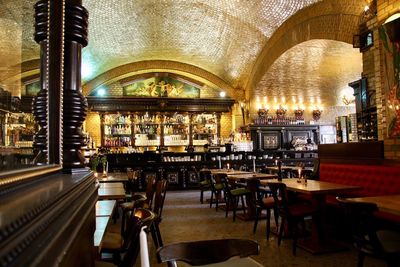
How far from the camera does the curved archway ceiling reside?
10.2m

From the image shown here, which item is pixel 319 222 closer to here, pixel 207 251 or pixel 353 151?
pixel 353 151

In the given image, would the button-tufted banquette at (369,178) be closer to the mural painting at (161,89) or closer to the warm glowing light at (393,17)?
the warm glowing light at (393,17)

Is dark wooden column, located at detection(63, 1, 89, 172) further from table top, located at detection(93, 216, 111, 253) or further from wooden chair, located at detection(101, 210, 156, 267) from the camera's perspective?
table top, located at detection(93, 216, 111, 253)

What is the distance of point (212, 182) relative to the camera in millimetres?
7934

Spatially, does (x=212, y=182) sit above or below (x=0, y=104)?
below

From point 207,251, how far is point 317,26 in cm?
914

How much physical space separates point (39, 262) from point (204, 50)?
13465mm

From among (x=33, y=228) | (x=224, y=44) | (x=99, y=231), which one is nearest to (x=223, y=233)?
(x=99, y=231)

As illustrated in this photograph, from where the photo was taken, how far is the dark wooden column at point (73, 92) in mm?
1762

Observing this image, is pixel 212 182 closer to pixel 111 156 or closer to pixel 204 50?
pixel 111 156

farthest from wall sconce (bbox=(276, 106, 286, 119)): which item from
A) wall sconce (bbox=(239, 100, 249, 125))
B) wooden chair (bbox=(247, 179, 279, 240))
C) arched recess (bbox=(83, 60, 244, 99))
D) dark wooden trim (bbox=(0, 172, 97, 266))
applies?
dark wooden trim (bbox=(0, 172, 97, 266))

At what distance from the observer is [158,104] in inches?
570

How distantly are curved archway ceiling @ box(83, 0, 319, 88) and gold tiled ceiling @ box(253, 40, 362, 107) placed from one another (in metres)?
1.02

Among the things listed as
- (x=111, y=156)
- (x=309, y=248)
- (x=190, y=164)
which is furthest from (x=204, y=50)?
(x=309, y=248)
